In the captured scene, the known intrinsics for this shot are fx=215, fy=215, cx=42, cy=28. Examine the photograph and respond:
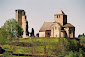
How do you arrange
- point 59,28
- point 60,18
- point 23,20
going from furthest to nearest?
point 23,20, point 60,18, point 59,28

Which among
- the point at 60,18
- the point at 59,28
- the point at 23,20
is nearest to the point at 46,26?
the point at 60,18

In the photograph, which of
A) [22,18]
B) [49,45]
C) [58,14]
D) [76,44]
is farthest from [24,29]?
[76,44]

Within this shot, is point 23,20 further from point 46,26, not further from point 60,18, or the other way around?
point 60,18

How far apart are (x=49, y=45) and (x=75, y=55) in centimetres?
1365

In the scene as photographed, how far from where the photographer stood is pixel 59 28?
76.4 m

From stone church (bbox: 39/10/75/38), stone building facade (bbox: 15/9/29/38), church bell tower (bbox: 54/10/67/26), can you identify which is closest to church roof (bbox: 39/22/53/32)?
stone church (bbox: 39/10/75/38)

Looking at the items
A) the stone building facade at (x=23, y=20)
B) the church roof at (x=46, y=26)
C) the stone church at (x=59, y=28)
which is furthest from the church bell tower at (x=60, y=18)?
the stone building facade at (x=23, y=20)

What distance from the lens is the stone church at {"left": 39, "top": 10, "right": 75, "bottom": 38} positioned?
2985 inches

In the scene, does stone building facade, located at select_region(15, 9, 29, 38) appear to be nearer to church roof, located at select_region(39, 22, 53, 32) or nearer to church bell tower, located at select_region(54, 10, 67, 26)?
church roof, located at select_region(39, 22, 53, 32)

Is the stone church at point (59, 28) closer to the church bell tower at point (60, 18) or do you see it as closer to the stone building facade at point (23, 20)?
the church bell tower at point (60, 18)

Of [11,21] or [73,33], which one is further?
[11,21]

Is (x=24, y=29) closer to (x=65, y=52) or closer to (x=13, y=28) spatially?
(x=13, y=28)

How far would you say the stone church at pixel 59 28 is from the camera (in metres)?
75.8

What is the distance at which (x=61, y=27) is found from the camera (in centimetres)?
7688
